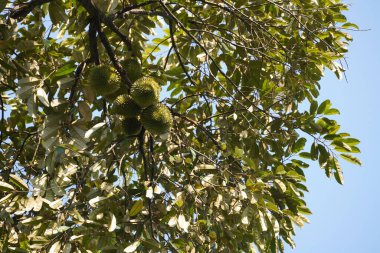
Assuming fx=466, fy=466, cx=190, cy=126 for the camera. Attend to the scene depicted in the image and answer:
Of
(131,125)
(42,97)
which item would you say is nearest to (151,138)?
(131,125)

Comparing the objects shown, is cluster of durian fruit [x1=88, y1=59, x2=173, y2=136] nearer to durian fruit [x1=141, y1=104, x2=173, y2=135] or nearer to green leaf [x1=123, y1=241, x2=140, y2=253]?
durian fruit [x1=141, y1=104, x2=173, y2=135]

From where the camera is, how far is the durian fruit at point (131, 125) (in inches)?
96.1

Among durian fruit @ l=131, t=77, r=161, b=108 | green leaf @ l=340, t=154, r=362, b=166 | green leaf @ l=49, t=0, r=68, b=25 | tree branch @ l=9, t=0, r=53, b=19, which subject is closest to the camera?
durian fruit @ l=131, t=77, r=161, b=108

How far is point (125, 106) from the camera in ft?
7.61

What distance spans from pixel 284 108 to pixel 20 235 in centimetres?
178

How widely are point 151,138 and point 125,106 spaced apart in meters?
0.42

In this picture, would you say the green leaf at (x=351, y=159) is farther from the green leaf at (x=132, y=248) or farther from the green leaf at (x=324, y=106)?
the green leaf at (x=132, y=248)

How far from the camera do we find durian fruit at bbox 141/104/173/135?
232cm

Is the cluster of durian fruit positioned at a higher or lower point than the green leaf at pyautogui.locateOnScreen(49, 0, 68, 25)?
lower

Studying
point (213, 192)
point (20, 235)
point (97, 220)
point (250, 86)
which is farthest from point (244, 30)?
point (20, 235)

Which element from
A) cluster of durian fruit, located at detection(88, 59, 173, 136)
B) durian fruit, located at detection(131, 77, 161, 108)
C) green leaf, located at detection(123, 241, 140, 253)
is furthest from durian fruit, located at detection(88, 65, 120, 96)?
green leaf, located at detection(123, 241, 140, 253)

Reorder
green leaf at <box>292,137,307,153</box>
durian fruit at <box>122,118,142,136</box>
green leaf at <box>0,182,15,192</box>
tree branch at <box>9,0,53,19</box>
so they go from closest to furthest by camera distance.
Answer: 1. green leaf at <box>0,182,15,192</box>
2. durian fruit at <box>122,118,142,136</box>
3. tree branch at <box>9,0,53,19</box>
4. green leaf at <box>292,137,307,153</box>

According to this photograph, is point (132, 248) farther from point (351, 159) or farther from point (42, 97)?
point (351, 159)

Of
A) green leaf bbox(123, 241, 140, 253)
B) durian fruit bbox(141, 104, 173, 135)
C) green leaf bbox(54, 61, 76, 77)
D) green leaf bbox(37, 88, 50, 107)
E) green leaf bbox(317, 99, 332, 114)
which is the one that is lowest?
green leaf bbox(123, 241, 140, 253)
